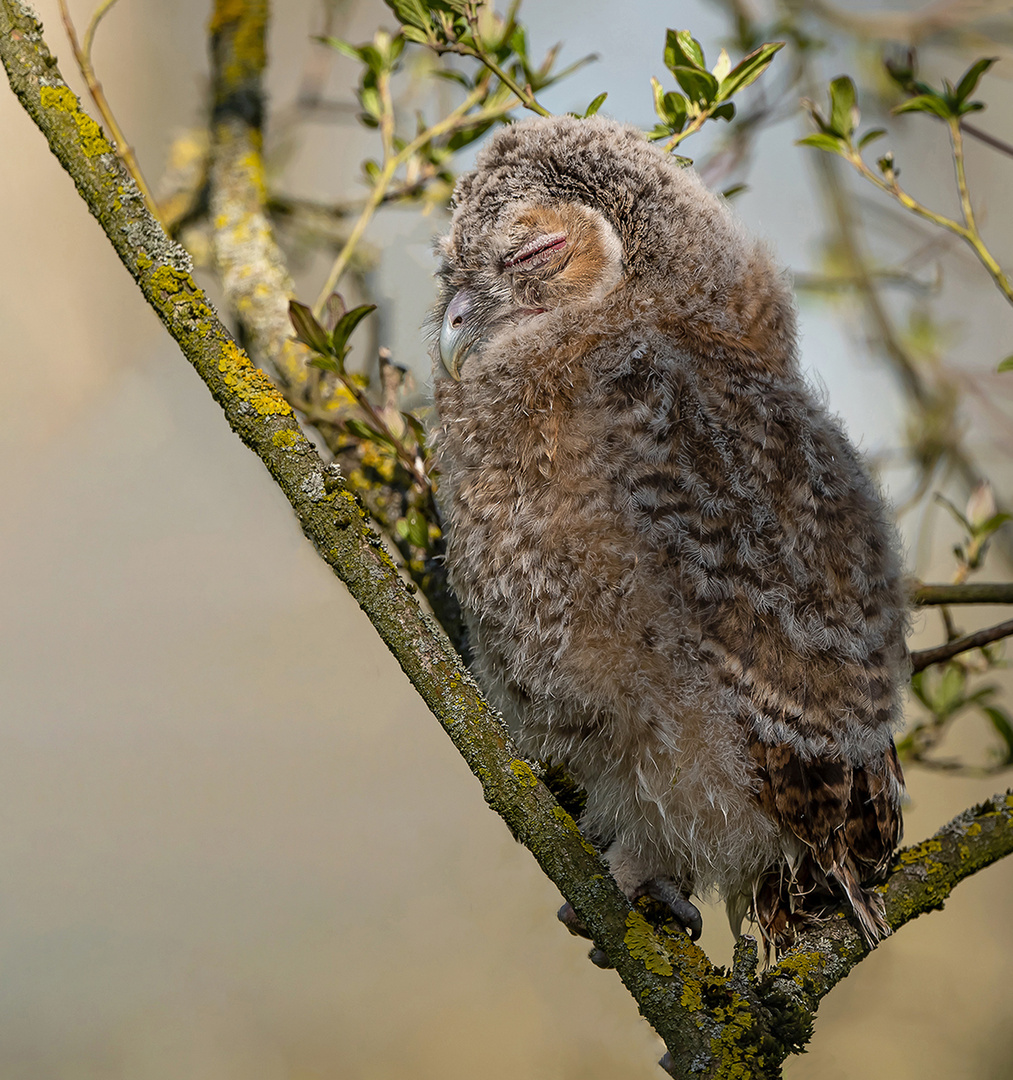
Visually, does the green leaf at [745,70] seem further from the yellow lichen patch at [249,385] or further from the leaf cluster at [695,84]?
the yellow lichen patch at [249,385]

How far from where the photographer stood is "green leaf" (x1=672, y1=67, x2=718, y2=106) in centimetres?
76

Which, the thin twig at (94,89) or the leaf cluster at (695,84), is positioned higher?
the thin twig at (94,89)

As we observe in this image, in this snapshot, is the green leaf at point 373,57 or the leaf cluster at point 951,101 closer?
the leaf cluster at point 951,101

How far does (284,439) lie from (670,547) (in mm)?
323

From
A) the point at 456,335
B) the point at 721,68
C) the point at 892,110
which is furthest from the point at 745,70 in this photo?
the point at 456,335

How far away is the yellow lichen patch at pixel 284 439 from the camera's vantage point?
61cm

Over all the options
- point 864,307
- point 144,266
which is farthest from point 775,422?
point 864,307

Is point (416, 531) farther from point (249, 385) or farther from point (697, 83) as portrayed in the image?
point (697, 83)

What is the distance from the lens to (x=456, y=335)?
0.83m

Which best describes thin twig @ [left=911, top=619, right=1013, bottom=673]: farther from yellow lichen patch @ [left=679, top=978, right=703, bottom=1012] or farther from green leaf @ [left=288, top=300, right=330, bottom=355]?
green leaf @ [left=288, top=300, right=330, bottom=355]

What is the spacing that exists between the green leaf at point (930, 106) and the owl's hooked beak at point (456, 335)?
0.51 m

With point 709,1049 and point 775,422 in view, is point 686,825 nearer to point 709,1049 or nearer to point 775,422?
point 709,1049

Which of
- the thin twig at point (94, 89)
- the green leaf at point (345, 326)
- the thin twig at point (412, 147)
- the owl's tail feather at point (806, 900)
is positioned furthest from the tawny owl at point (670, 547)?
the thin twig at point (94, 89)

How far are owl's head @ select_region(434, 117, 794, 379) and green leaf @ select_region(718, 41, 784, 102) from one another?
0.08 metres
